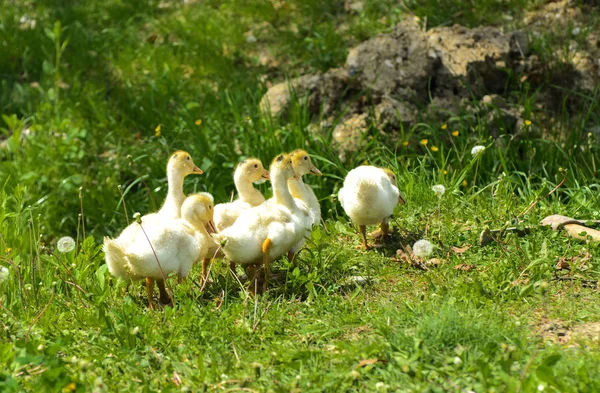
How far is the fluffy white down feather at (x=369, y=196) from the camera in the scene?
5.60 m

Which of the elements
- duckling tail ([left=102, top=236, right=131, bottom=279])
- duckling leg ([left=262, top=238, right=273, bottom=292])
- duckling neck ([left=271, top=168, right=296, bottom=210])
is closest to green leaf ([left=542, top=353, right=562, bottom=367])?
duckling leg ([left=262, top=238, right=273, bottom=292])

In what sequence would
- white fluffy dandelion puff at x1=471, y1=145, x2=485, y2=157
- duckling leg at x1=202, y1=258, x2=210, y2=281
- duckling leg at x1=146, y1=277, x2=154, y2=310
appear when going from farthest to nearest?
white fluffy dandelion puff at x1=471, y1=145, x2=485, y2=157, duckling leg at x1=202, y1=258, x2=210, y2=281, duckling leg at x1=146, y1=277, x2=154, y2=310

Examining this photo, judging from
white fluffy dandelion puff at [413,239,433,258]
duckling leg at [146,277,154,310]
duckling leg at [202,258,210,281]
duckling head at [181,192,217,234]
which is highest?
duckling head at [181,192,217,234]

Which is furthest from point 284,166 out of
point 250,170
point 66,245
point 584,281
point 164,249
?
point 584,281

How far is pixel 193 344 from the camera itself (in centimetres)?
455

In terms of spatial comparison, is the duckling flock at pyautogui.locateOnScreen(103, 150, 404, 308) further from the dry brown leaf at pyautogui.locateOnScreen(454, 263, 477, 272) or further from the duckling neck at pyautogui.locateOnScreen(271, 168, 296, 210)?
the dry brown leaf at pyautogui.locateOnScreen(454, 263, 477, 272)

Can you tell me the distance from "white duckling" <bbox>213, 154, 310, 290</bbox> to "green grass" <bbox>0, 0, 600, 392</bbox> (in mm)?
171

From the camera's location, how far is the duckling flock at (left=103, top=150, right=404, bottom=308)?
496 centimetres

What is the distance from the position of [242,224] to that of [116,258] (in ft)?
2.47

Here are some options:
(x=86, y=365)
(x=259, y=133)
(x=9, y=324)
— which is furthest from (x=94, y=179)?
(x=86, y=365)

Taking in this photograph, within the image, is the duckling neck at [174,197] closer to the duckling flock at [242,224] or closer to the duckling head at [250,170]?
the duckling flock at [242,224]

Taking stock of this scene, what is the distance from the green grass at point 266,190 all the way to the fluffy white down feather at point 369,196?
0.88 feet

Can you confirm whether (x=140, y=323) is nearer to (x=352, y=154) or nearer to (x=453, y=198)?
(x=453, y=198)

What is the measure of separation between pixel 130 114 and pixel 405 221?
13.3 ft
